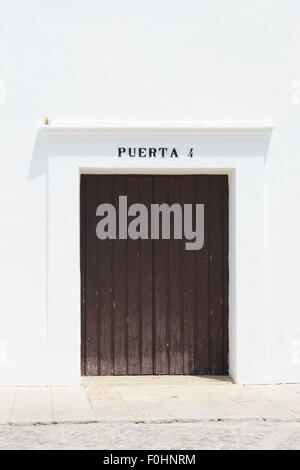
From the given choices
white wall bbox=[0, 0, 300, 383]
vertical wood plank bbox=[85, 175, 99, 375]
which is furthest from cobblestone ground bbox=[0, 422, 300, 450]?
vertical wood plank bbox=[85, 175, 99, 375]

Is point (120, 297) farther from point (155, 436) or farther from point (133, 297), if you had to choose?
point (155, 436)

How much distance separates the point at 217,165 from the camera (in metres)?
11.2

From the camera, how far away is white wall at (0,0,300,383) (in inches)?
436

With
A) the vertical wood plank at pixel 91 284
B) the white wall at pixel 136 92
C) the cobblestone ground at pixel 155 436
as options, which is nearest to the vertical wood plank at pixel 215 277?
the white wall at pixel 136 92

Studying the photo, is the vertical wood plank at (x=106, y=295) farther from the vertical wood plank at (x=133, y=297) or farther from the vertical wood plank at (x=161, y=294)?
the vertical wood plank at (x=161, y=294)

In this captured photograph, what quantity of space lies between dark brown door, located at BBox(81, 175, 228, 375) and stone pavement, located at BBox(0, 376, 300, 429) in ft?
0.99

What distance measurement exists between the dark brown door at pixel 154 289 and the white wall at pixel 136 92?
2.24 feet

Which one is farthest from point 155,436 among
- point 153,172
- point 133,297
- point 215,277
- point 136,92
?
point 136,92

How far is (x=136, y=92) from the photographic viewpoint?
1123 cm

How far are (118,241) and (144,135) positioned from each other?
138 cm

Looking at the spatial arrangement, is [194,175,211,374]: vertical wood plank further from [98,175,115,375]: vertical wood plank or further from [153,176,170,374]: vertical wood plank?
[98,175,115,375]: vertical wood plank

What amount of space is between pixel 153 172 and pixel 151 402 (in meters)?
2.96
